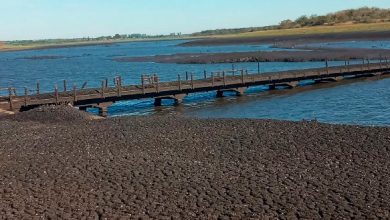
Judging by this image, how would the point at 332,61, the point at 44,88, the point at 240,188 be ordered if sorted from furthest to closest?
the point at 332,61 < the point at 44,88 < the point at 240,188

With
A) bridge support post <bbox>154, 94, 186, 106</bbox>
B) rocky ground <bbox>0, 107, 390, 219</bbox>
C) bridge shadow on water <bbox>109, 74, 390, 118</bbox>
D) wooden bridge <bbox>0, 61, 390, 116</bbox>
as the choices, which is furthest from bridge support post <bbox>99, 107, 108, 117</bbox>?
rocky ground <bbox>0, 107, 390, 219</bbox>

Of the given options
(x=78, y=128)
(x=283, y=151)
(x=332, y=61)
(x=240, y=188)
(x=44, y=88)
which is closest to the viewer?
(x=240, y=188)

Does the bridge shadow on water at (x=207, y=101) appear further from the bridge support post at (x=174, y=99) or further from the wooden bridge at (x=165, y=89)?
the wooden bridge at (x=165, y=89)

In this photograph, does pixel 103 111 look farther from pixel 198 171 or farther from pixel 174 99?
pixel 198 171

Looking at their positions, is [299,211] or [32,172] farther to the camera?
[32,172]

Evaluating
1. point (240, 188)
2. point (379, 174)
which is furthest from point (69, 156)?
point (379, 174)

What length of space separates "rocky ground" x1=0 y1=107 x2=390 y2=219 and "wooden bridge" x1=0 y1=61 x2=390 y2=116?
9.30 m

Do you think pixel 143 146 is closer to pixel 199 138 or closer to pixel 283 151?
pixel 199 138

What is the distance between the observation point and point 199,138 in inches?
890

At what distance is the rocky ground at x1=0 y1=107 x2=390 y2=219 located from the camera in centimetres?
1359

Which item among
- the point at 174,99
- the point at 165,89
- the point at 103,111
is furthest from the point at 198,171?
the point at 174,99

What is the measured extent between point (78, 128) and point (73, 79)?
43.1 metres

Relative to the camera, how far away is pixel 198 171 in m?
17.1

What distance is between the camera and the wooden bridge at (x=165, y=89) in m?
35.6
